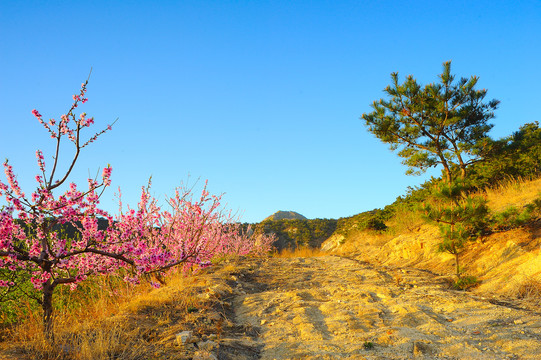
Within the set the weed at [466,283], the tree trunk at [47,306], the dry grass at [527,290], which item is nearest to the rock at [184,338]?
the tree trunk at [47,306]

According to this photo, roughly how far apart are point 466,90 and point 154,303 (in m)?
17.1

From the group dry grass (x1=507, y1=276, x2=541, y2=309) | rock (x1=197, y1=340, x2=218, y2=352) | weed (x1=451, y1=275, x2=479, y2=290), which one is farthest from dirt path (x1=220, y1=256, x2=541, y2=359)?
dry grass (x1=507, y1=276, x2=541, y2=309)

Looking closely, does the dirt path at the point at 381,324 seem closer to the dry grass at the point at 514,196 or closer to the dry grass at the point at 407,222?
the dry grass at the point at 514,196

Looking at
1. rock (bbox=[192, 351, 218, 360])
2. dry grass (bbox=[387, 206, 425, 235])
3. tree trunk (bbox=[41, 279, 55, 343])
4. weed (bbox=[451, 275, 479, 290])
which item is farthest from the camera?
dry grass (bbox=[387, 206, 425, 235])

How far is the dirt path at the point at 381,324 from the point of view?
416cm

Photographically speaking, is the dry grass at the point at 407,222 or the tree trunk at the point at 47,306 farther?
the dry grass at the point at 407,222

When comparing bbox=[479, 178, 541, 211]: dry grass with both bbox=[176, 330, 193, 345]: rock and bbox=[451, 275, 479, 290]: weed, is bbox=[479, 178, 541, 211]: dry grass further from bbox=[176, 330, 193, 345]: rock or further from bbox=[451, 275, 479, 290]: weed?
bbox=[176, 330, 193, 345]: rock

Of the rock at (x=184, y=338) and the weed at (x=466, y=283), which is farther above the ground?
the rock at (x=184, y=338)

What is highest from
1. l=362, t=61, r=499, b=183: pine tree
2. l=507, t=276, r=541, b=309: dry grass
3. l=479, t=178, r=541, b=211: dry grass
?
l=362, t=61, r=499, b=183: pine tree

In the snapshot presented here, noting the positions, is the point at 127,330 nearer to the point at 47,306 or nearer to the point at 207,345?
the point at 47,306

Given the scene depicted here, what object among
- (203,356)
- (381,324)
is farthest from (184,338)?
(381,324)

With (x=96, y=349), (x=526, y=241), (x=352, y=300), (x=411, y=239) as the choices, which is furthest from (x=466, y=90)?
(x=96, y=349)

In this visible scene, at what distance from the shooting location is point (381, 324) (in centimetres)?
519

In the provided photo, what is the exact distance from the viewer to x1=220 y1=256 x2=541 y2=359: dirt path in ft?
13.6
